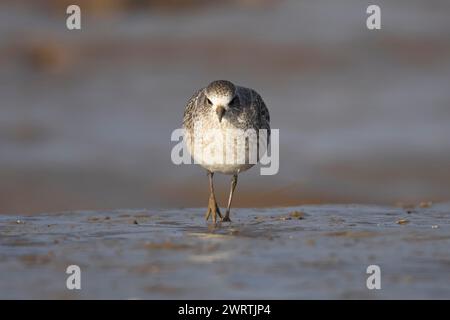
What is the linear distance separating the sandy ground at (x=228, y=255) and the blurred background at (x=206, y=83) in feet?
12.3

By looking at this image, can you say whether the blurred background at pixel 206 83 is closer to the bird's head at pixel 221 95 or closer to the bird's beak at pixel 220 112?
the bird's head at pixel 221 95

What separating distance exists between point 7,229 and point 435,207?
4577 millimetres

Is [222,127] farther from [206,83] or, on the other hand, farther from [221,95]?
[206,83]

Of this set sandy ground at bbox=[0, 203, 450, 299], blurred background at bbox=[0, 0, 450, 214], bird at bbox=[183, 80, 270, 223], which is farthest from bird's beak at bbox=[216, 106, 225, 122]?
blurred background at bbox=[0, 0, 450, 214]

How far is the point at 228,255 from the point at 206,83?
348 inches

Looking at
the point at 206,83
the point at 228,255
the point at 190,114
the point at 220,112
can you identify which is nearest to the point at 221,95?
the point at 220,112

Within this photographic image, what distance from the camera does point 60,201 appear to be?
12.7 m

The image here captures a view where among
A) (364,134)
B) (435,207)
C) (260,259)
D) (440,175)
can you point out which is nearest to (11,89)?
(364,134)

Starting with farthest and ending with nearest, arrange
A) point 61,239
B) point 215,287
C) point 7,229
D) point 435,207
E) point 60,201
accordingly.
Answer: point 60,201, point 435,207, point 7,229, point 61,239, point 215,287

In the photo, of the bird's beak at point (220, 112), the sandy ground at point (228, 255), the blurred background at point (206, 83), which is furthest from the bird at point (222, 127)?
the blurred background at point (206, 83)

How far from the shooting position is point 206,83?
1562cm

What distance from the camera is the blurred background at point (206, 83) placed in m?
13.1

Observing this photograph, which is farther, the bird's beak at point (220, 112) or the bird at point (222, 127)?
the bird at point (222, 127)

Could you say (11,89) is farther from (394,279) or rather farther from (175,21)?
(394,279)
